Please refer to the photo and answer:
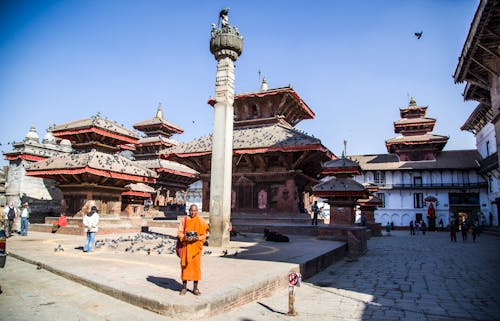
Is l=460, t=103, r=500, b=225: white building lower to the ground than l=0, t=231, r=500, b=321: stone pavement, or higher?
higher

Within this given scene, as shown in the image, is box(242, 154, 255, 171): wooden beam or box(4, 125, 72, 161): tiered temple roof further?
box(4, 125, 72, 161): tiered temple roof

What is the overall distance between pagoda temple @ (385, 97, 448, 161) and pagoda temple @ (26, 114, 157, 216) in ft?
135

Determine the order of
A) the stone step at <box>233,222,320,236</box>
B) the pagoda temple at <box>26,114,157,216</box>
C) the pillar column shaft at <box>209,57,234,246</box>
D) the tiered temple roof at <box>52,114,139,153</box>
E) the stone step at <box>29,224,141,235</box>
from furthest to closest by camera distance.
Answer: the tiered temple roof at <box>52,114,139,153</box>
the stone step at <box>233,222,320,236</box>
the pagoda temple at <box>26,114,157,216</box>
the stone step at <box>29,224,141,235</box>
the pillar column shaft at <box>209,57,234,246</box>

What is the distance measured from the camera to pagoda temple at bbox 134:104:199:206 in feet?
113

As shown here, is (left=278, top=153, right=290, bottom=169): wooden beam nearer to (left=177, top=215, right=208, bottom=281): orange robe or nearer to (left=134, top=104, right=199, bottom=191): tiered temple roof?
(left=134, top=104, right=199, bottom=191): tiered temple roof

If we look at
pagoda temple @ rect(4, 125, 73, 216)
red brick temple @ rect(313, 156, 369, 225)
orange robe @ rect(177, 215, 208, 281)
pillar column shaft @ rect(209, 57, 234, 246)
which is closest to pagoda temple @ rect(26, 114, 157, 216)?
pagoda temple @ rect(4, 125, 73, 216)

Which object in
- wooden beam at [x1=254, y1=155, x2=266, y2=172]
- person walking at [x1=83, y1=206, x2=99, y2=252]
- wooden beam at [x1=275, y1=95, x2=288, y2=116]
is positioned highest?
wooden beam at [x1=275, y1=95, x2=288, y2=116]

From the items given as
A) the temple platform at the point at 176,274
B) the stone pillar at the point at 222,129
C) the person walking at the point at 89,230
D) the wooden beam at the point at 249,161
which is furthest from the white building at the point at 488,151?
the person walking at the point at 89,230

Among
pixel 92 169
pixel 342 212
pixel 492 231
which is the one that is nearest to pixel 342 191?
pixel 342 212

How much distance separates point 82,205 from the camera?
1775 cm

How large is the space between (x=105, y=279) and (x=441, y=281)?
849 cm

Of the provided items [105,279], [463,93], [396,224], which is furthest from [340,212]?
[396,224]

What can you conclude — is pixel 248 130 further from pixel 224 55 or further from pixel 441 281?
pixel 441 281

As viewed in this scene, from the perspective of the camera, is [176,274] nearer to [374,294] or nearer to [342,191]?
[374,294]
